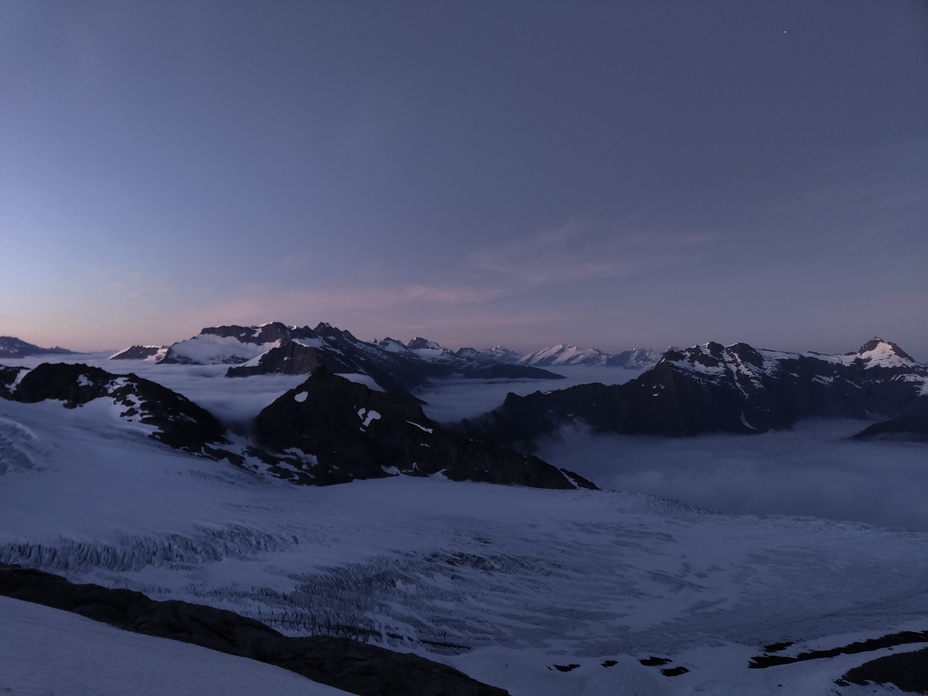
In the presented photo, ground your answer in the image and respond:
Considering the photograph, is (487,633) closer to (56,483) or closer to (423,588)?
(423,588)

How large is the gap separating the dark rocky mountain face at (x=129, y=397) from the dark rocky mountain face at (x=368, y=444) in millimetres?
13769

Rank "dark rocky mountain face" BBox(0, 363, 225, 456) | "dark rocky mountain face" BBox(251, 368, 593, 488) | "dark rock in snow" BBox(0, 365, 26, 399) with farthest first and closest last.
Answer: "dark rock in snow" BBox(0, 365, 26, 399) → "dark rocky mountain face" BBox(251, 368, 593, 488) → "dark rocky mountain face" BBox(0, 363, 225, 456)

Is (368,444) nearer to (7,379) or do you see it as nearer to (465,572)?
(465,572)

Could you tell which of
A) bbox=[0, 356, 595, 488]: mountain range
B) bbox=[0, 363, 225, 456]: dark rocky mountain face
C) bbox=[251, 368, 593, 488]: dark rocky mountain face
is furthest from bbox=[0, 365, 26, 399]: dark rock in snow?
bbox=[251, 368, 593, 488]: dark rocky mountain face

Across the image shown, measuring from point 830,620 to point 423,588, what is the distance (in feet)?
110

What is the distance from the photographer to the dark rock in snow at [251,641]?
16.6m

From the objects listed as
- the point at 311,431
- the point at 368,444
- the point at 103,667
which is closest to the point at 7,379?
the point at 311,431

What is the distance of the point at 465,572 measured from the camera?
43.3m

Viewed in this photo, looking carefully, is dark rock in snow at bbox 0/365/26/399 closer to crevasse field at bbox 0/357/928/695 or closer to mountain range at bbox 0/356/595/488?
mountain range at bbox 0/356/595/488

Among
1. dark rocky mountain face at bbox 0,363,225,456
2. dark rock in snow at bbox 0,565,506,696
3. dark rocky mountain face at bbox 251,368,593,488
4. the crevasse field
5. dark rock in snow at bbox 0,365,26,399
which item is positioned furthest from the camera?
dark rock in snow at bbox 0,365,26,399

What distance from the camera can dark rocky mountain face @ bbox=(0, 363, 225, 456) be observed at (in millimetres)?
88375

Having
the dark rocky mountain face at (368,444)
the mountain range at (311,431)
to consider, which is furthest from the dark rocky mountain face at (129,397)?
the dark rocky mountain face at (368,444)

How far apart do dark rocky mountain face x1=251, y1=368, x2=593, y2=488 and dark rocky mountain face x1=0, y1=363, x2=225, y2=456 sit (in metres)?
13.8

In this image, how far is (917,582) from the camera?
5016 cm
